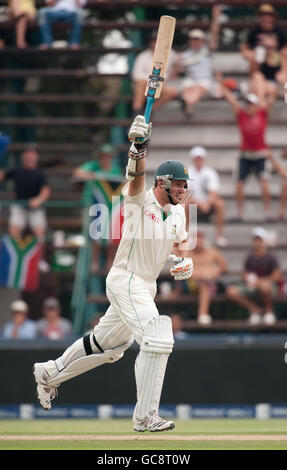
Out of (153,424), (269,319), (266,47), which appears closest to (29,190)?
(269,319)

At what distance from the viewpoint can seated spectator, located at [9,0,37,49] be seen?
14930mm

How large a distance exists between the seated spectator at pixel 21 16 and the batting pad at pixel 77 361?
8.66 m

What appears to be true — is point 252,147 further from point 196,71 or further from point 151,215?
point 151,215

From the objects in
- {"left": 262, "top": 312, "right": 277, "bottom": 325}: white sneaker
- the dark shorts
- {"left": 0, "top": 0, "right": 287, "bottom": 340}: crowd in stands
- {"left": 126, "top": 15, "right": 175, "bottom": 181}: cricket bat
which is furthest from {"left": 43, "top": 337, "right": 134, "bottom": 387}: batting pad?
the dark shorts

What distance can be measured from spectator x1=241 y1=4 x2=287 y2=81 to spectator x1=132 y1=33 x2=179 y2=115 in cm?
109

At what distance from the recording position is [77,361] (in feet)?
23.9

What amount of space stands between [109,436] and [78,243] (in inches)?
215

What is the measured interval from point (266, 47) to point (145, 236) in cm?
765

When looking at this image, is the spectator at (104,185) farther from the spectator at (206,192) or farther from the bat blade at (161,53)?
the bat blade at (161,53)

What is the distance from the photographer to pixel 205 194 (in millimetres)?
12961
